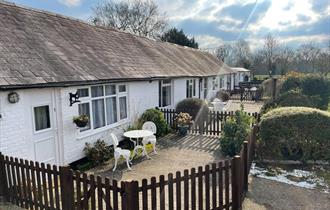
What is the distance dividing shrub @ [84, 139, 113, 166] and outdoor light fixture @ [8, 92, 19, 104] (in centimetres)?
286

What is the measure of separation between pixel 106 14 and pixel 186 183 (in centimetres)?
3925

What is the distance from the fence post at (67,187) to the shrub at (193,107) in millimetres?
9205

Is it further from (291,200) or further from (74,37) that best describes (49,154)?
(291,200)

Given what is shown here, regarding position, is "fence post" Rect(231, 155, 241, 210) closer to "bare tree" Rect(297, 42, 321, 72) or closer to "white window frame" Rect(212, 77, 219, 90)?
"white window frame" Rect(212, 77, 219, 90)

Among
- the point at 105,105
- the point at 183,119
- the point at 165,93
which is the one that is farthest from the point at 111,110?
the point at 165,93

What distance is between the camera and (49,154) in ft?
24.5

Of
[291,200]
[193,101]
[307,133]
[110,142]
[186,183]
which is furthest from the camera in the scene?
[193,101]

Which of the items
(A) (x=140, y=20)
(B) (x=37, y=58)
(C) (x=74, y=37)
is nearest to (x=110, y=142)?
(B) (x=37, y=58)

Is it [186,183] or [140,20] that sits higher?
[140,20]

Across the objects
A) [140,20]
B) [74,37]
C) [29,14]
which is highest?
[140,20]

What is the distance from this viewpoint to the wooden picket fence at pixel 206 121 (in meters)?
12.1

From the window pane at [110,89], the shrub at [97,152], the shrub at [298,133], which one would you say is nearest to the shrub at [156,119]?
the window pane at [110,89]

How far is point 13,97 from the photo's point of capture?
20.7 ft

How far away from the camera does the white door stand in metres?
6.99
